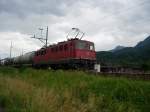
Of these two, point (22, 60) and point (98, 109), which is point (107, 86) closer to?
point (98, 109)

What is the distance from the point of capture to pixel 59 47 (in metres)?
31.1

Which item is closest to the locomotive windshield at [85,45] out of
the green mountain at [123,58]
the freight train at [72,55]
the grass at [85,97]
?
the freight train at [72,55]

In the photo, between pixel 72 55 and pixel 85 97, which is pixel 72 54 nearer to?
pixel 72 55

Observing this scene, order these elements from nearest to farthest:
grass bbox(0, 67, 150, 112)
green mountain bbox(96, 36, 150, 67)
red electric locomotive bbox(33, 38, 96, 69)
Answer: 1. grass bbox(0, 67, 150, 112)
2. red electric locomotive bbox(33, 38, 96, 69)
3. green mountain bbox(96, 36, 150, 67)

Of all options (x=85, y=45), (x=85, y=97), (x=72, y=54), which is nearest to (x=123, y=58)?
(x=85, y=45)

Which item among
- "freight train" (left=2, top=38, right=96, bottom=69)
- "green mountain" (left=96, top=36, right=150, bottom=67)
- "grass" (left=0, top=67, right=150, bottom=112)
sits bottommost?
"grass" (left=0, top=67, right=150, bottom=112)

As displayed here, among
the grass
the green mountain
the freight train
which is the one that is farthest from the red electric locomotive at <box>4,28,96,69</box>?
the grass

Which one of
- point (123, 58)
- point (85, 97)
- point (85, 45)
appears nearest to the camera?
point (85, 97)

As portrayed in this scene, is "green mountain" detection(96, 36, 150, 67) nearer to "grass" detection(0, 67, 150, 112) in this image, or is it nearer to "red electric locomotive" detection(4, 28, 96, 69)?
"red electric locomotive" detection(4, 28, 96, 69)

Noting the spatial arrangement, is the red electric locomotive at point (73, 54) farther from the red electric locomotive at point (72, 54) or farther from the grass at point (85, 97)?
the grass at point (85, 97)

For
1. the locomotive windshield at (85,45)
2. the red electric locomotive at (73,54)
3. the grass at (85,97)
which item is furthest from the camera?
the locomotive windshield at (85,45)

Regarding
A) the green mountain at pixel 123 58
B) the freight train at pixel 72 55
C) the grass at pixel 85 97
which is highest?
the green mountain at pixel 123 58

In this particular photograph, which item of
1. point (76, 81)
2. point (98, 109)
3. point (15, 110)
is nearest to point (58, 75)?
point (76, 81)

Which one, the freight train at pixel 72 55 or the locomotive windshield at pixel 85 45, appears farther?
the locomotive windshield at pixel 85 45
